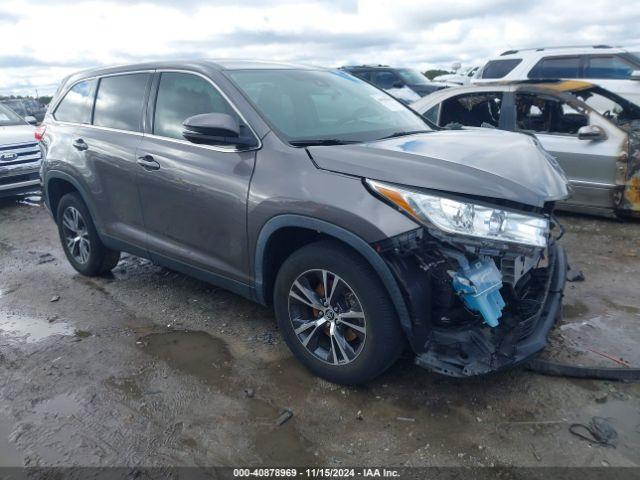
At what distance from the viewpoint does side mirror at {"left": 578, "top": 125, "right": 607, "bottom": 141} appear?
19.1 feet

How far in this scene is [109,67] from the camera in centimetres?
471

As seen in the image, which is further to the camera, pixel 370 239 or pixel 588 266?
pixel 588 266

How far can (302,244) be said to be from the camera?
3297 millimetres

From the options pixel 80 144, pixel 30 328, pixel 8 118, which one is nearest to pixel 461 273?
pixel 30 328

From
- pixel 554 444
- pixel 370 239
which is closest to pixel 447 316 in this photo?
pixel 370 239

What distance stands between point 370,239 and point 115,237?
2.68 meters

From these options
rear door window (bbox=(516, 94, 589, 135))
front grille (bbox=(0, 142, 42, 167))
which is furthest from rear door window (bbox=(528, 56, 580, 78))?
front grille (bbox=(0, 142, 42, 167))

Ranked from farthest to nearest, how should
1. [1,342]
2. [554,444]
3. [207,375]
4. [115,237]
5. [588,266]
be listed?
[588,266] → [115,237] → [1,342] → [207,375] → [554,444]

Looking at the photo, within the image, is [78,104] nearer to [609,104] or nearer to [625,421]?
[625,421]

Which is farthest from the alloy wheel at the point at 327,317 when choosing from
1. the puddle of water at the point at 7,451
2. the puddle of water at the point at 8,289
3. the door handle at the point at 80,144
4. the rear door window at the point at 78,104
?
the puddle of water at the point at 8,289

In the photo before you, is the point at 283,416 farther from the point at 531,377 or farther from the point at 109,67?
the point at 109,67

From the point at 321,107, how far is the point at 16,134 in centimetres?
756

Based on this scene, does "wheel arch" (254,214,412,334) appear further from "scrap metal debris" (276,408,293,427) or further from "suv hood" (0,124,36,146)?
"suv hood" (0,124,36,146)

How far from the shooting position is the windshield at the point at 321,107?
344cm
